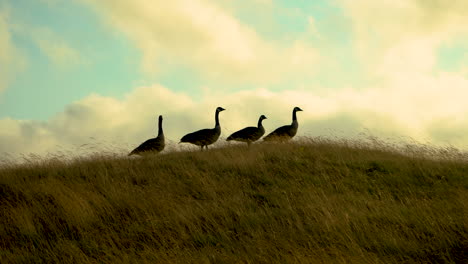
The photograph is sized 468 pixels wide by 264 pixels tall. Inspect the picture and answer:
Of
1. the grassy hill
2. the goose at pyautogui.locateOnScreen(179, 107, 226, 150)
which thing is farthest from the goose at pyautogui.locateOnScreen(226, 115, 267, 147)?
the grassy hill

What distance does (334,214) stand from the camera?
10.8 meters

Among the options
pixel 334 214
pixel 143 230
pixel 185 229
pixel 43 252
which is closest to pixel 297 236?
pixel 334 214

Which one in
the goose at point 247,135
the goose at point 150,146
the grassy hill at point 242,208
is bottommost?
the grassy hill at point 242,208

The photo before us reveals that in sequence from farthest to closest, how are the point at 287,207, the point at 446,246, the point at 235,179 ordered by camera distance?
the point at 235,179 → the point at 287,207 → the point at 446,246

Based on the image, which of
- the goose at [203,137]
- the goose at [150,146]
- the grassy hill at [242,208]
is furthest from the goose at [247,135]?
the goose at [150,146]

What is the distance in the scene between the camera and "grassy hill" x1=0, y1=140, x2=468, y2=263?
911 cm

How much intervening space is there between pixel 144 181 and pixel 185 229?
4.84 m

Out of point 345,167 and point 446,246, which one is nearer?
point 446,246

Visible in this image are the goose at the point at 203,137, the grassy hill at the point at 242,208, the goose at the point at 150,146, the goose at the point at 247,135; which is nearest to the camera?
the grassy hill at the point at 242,208

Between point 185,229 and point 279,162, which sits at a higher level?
point 279,162

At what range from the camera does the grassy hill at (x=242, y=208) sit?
911 cm

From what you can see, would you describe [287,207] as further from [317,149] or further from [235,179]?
[317,149]

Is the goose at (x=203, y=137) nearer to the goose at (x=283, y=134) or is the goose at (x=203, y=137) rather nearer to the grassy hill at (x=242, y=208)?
the grassy hill at (x=242, y=208)

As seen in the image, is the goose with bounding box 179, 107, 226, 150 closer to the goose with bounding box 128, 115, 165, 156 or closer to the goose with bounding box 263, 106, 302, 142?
the goose with bounding box 128, 115, 165, 156
